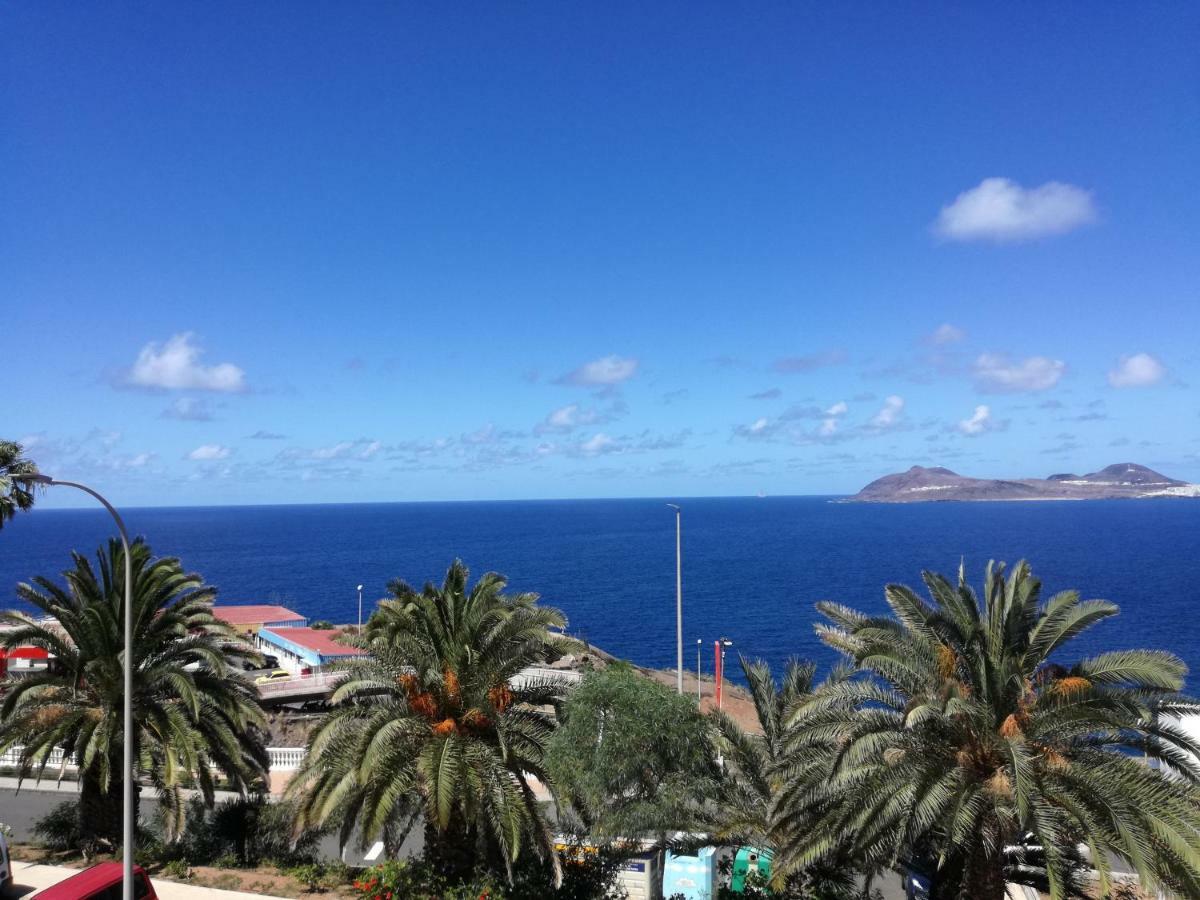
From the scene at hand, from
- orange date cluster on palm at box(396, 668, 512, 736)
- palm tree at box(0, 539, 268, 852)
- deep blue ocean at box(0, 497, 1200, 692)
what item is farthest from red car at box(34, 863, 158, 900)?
deep blue ocean at box(0, 497, 1200, 692)

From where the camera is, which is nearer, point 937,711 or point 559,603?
point 937,711

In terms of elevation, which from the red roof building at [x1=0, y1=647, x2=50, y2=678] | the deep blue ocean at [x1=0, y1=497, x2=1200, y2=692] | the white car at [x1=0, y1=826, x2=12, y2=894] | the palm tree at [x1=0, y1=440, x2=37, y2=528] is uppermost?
the palm tree at [x1=0, y1=440, x2=37, y2=528]

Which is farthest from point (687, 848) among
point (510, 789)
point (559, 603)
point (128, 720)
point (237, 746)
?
point (559, 603)

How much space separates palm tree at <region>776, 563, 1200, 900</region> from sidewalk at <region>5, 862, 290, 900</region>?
966 cm

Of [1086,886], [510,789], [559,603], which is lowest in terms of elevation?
[559,603]

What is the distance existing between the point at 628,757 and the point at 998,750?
19.6 feet

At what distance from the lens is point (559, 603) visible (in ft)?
322

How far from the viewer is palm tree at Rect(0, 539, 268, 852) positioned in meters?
15.6

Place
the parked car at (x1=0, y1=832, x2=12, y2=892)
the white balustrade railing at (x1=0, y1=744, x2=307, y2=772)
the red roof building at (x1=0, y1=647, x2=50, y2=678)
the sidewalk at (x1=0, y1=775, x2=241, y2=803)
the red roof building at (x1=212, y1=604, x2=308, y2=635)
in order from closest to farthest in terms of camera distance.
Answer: the parked car at (x1=0, y1=832, x2=12, y2=892)
the sidewalk at (x1=0, y1=775, x2=241, y2=803)
the white balustrade railing at (x1=0, y1=744, x2=307, y2=772)
the red roof building at (x1=0, y1=647, x2=50, y2=678)
the red roof building at (x1=212, y1=604, x2=308, y2=635)

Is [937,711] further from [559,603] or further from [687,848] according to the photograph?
[559,603]

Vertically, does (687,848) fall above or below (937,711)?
below

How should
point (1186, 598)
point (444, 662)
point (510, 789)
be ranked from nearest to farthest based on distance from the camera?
point (510, 789) < point (444, 662) < point (1186, 598)

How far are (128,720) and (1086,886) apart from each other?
52.9 ft

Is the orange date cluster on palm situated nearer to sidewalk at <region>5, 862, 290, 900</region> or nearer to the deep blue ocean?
sidewalk at <region>5, 862, 290, 900</region>
